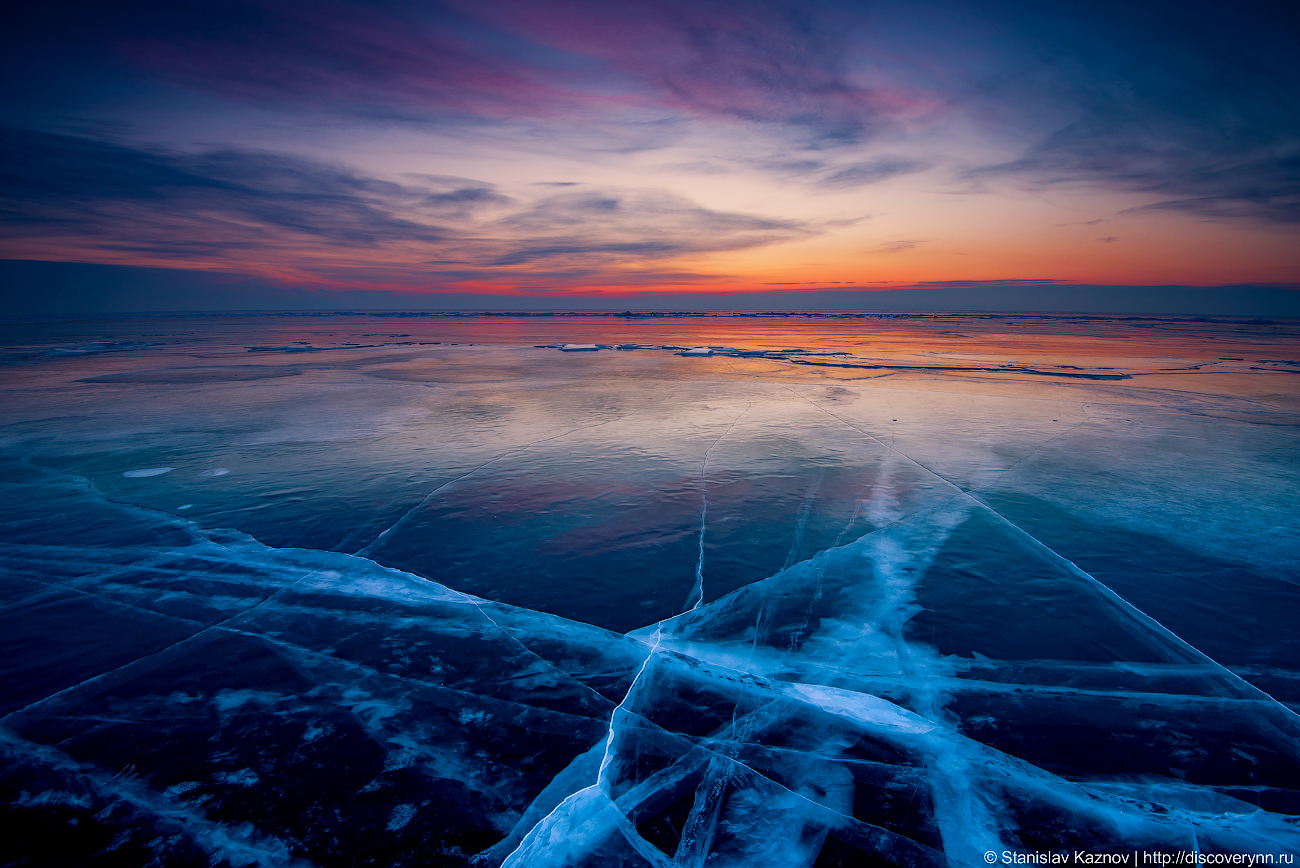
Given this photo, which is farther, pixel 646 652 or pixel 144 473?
pixel 144 473

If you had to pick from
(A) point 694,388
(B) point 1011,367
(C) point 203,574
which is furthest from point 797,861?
(B) point 1011,367

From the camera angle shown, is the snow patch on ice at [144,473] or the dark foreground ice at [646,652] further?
the snow patch on ice at [144,473]

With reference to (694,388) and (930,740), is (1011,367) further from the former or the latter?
(930,740)

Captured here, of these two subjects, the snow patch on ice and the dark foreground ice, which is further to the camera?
the snow patch on ice

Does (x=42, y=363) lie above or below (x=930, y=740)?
above

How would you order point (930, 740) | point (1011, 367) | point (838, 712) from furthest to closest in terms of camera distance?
point (1011, 367), point (838, 712), point (930, 740)

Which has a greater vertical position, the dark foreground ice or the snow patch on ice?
the snow patch on ice

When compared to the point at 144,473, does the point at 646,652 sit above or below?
below

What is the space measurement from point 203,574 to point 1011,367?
22714mm

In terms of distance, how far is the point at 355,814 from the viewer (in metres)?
2.55

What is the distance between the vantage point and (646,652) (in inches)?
148

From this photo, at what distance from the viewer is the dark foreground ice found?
8.30 ft

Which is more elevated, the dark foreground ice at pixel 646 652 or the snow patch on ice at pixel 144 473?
the snow patch on ice at pixel 144 473

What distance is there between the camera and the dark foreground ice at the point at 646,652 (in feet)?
8.30
